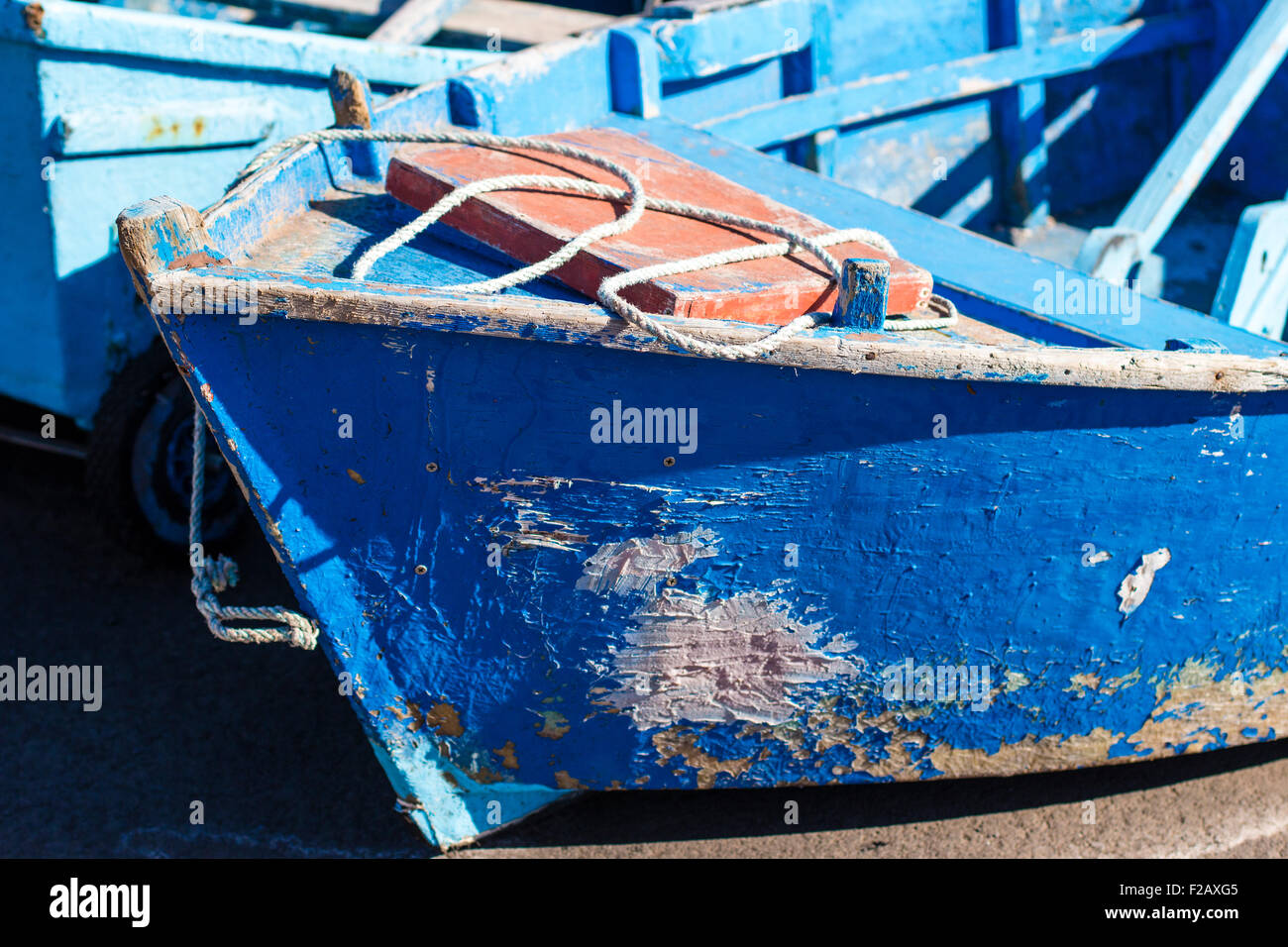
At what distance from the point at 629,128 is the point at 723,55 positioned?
474mm

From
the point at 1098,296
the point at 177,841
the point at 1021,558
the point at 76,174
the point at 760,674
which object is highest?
the point at 76,174

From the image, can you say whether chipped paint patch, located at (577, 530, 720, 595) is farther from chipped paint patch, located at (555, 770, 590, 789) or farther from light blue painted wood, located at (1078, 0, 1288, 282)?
light blue painted wood, located at (1078, 0, 1288, 282)

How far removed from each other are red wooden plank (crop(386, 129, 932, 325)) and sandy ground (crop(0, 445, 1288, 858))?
1.15 meters

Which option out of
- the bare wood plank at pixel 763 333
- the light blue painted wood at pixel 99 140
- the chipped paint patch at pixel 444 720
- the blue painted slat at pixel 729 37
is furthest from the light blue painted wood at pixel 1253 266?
the light blue painted wood at pixel 99 140

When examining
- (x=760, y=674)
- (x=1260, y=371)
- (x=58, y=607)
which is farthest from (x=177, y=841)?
(x=1260, y=371)

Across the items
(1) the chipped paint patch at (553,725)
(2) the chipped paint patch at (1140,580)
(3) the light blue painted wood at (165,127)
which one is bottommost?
(1) the chipped paint patch at (553,725)

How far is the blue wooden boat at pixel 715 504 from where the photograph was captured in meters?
1.87

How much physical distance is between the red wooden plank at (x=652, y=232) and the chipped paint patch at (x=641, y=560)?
0.39 m

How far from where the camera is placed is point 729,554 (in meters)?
2.05

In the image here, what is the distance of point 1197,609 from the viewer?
88.8 inches

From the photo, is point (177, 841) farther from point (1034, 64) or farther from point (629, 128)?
point (1034, 64)

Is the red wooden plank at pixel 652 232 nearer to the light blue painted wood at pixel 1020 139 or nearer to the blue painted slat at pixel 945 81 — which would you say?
the blue painted slat at pixel 945 81

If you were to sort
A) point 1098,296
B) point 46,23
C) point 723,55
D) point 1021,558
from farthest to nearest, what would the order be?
point 723,55
point 46,23
point 1098,296
point 1021,558

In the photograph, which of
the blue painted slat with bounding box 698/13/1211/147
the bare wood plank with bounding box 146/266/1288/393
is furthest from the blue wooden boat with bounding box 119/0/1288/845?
the blue painted slat with bounding box 698/13/1211/147
